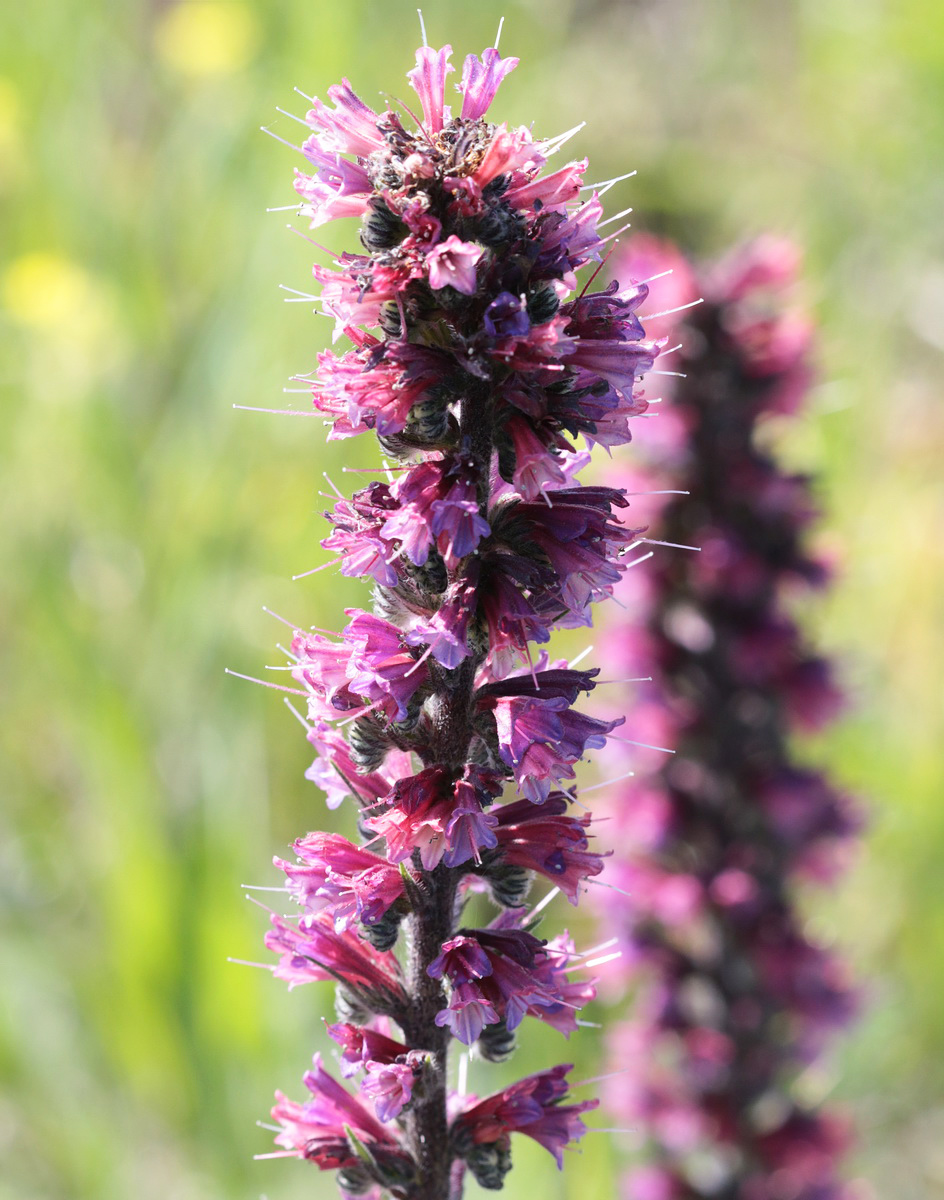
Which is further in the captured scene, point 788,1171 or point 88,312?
point 88,312

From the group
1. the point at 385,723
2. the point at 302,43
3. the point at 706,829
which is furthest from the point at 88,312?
the point at 385,723

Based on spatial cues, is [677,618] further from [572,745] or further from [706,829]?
[572,745]

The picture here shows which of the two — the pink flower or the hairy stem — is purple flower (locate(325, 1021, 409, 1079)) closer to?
the hairy stem

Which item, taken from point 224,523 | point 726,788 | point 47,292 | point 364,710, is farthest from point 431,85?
point 47,292

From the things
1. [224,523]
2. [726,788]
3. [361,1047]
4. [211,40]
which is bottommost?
[361,1047]

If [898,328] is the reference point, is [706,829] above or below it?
below

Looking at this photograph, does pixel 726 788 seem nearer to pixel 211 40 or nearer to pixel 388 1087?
pixel 388 1087

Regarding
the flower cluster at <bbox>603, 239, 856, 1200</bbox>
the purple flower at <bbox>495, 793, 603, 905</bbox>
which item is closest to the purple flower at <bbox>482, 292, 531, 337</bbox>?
the purple flower at <bbox>495, 793, 603, 905</bbox>
